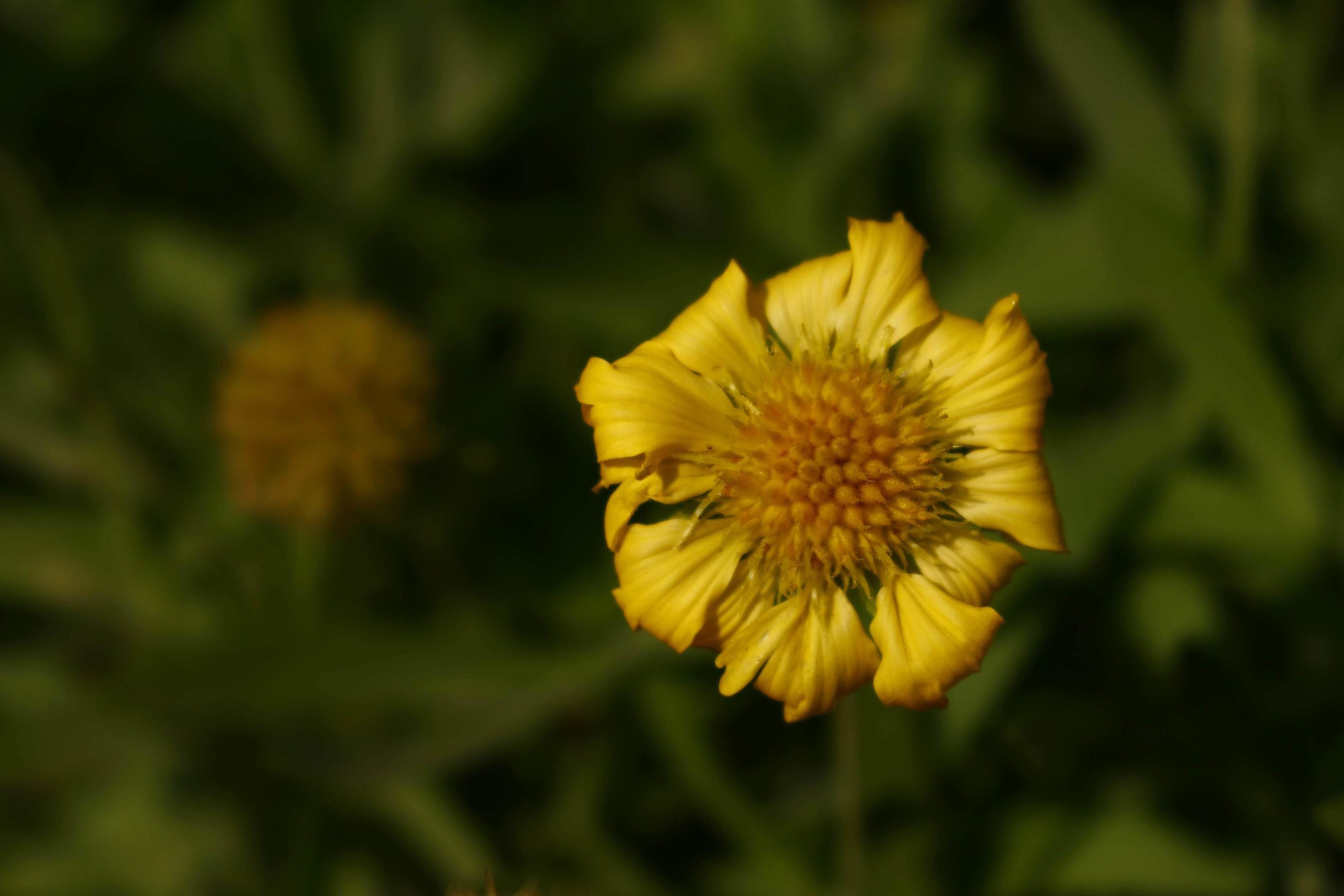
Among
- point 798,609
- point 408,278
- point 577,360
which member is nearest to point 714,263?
point 577,360

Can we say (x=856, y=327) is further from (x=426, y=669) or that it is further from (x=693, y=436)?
Answer: (x=426, y=669)

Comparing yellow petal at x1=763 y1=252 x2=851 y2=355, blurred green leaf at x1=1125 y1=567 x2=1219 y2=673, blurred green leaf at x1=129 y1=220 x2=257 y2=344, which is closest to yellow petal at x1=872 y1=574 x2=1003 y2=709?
yellow petal at x1=763 y1=252 x2=851 y2=355

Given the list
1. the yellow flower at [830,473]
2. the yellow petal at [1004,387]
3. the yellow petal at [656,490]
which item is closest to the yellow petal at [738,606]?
the yellow flower at [830,473]

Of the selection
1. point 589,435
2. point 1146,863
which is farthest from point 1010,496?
point 589,435

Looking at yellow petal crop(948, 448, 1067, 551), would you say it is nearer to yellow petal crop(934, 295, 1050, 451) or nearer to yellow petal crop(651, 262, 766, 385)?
yellow petal crop(934, 295, 1050, 451)

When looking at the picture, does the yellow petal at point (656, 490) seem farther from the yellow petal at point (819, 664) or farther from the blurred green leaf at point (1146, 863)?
the blurred green leaf at point (1146, 863)
